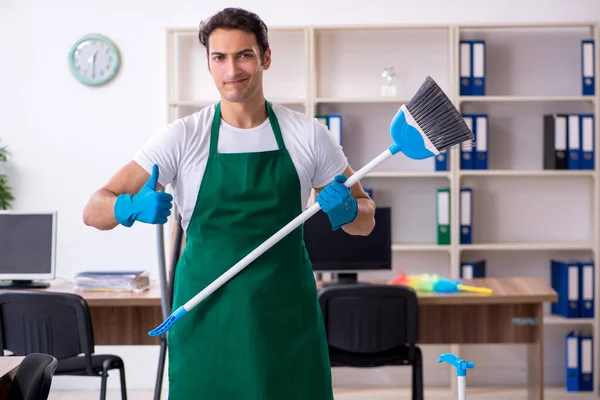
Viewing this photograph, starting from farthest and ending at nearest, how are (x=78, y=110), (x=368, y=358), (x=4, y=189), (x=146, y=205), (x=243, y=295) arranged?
(x=78, y=110) → (x=4, y=189) → (x=368, y=358) → (x=243, y=295) → (x=146, y=205)

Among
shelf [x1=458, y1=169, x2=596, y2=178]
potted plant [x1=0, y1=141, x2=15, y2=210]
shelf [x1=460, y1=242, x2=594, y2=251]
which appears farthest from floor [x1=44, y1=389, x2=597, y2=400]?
shelf [x1=458, y1=169, x2=596, y2=178]

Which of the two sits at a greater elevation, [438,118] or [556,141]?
[556,141]

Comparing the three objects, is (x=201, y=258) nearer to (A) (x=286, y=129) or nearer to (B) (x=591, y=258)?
(A) (x=286, y=129)

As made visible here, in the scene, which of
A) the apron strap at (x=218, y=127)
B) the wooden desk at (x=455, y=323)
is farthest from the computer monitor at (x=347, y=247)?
the apron strap at (x=218, y=127)

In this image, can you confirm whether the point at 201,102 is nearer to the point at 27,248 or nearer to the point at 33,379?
the point at 27,248

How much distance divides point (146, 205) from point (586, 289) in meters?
3.39

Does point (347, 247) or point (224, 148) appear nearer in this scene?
point (224, 148)

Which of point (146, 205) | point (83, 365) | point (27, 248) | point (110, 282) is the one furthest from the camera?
point (27, 248)

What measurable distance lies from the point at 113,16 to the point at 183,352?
329cm

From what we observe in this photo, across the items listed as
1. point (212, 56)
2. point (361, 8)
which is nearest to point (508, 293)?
point (361, 8)

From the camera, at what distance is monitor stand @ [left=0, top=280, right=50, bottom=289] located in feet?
12.7

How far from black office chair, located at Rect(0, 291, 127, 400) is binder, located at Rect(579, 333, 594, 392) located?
2.67 m

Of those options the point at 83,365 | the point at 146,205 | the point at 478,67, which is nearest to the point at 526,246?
the point at 478,67

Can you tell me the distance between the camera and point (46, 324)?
324cm
